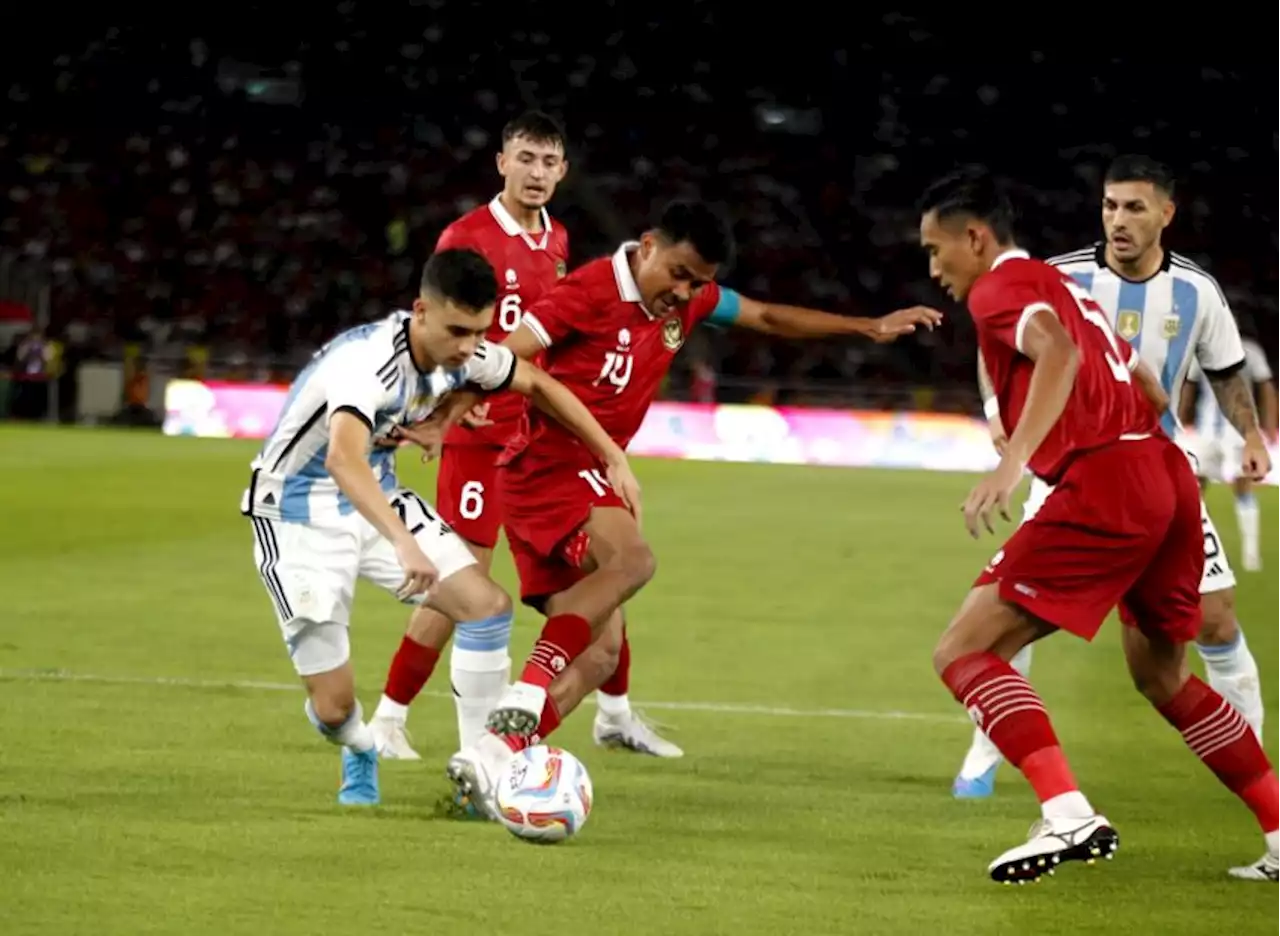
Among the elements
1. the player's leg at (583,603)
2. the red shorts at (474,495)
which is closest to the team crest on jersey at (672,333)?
the player's leg at (583,603)

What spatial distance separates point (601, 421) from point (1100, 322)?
2.04 m

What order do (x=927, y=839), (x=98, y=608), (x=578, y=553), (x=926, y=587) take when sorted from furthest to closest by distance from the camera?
(x=926, y=587)
(x=98, y=608)
(x=578, y=553)
(x=927, y=839)

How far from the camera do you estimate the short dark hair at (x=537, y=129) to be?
7.85 m

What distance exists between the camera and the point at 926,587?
1400 cm

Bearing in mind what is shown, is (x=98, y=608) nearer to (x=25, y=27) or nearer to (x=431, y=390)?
(x=431, y=390)

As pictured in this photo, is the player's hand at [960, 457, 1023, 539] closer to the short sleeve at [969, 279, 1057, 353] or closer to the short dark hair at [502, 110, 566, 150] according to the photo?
the short sleeve at [969, 279, 1057, 353]

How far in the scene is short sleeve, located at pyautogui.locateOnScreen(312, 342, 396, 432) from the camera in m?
5.87

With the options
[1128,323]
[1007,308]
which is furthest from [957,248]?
[1128,323]

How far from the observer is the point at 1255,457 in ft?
22.8

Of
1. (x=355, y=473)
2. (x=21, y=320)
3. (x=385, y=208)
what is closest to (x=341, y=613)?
(x=355, y=473)

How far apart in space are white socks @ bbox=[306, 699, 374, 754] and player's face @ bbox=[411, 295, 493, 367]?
109 centimetres

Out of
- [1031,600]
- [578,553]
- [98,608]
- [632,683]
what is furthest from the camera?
[98,608]

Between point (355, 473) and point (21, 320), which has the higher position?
point (355, 473)

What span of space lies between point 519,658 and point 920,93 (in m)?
30.0
